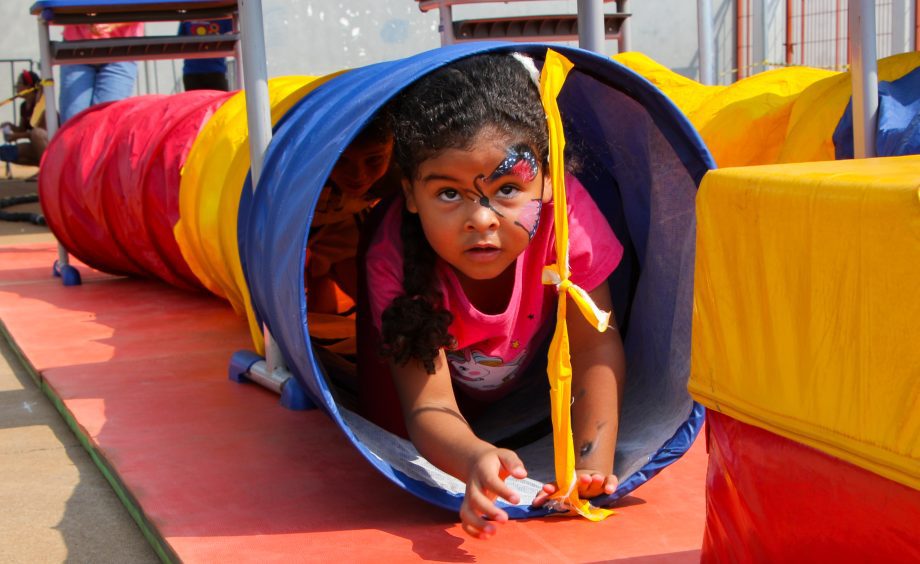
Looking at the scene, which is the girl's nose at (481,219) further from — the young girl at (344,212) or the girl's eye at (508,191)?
the young girl at (344,212)

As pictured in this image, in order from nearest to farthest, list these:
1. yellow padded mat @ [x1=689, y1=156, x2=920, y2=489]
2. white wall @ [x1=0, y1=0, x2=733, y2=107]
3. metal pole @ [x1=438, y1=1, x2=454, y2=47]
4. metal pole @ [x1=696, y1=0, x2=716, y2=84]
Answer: yellow padded mat @ [x1=689, y1=156, x2=920, y2=489] < metal pole @ [x1=438, y1=1, x2=454, y2=47] < metal pole @ [x1=696, y1=0, x2=716, y2=84] < white wall @ [x1=0, y1=0, x2=733, y2=107]

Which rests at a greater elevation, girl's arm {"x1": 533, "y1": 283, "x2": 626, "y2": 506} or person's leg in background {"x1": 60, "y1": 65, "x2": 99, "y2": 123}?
person's leg in background {"x1": 60, "y1": 65, "x2": 99, "y2": 123}

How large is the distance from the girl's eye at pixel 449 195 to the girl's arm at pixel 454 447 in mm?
311

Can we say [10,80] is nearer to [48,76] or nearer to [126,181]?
[48,76]

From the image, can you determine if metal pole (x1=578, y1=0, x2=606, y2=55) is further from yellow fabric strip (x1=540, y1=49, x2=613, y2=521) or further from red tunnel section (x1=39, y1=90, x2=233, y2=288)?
red tunnel section (x1=39, y1=90, x2=233, y2=288)

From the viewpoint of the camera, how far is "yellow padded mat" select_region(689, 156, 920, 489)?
3.85 ft

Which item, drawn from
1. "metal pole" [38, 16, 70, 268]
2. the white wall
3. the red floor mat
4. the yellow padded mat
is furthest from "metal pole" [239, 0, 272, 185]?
the white wall

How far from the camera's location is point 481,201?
209 cm

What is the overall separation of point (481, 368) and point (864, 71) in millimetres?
1114

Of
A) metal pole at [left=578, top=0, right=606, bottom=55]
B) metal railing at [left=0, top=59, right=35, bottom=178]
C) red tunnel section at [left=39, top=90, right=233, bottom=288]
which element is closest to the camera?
metal pole at [left=578, top=0, right=606, bottom=55]

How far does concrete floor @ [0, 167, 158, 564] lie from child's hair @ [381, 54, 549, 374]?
612 mm

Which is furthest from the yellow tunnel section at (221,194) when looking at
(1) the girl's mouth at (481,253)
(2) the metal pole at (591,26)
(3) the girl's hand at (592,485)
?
(3) the girl's hand at (592,485)

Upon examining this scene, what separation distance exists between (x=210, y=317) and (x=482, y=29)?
2028 mm

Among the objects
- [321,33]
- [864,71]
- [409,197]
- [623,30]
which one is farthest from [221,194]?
[321,33]
